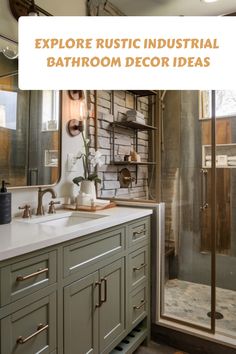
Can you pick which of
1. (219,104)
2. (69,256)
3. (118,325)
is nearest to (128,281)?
(118,325)

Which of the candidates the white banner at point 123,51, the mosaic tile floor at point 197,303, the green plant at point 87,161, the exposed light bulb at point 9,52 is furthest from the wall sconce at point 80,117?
the mosaic tile floor at point 197,303

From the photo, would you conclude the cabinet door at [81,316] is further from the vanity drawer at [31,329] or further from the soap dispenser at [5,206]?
the soap dispenser at [5,206]

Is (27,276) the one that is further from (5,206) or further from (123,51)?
(123,51)

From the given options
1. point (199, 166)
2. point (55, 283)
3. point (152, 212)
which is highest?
point (199, 166)

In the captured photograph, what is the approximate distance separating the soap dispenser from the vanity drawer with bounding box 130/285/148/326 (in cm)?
89

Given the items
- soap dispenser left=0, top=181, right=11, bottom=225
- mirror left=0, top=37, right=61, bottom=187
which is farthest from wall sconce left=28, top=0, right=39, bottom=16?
soap dispenser left=0, top=181, right=11, bottom=225

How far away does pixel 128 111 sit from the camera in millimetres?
2574

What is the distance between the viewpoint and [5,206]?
1378mm

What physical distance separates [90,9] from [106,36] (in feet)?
2.50

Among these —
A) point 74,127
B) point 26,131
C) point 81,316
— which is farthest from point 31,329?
point 74,127

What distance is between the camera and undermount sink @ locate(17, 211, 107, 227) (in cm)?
161

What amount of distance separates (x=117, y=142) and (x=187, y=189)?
909 mm

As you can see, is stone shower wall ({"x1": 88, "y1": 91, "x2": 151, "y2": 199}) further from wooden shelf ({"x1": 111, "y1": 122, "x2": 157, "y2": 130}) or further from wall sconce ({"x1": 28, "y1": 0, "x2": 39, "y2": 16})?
wall sconce ({"x1": 28, "y1": 0, "x2": 39, "y2": 16})

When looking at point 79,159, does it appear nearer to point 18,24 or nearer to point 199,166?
point 18,24
